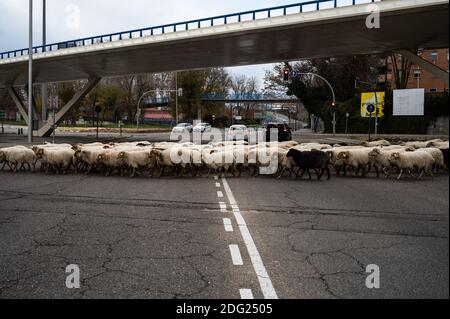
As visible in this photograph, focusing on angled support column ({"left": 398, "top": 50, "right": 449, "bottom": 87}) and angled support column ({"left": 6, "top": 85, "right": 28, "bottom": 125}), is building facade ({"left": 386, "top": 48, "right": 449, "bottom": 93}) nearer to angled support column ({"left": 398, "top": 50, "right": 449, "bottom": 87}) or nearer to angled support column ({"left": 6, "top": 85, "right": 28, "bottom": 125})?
angled support column ({"left": 398, "top": 50, "right": 449, "bottom": 87})

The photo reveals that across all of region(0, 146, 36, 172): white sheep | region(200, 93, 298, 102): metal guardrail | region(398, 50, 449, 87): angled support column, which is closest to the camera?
region(398, 50, 449, 87): angled support column

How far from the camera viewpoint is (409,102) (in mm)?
2189

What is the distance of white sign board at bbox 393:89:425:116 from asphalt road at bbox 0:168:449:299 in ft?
1.06

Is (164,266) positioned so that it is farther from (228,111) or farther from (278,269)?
(228,111)

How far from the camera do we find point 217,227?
7.11m

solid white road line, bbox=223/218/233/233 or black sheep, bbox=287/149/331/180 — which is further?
black sheep, bbox=287/149/331/180

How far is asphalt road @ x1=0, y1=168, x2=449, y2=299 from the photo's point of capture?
10.5 ft

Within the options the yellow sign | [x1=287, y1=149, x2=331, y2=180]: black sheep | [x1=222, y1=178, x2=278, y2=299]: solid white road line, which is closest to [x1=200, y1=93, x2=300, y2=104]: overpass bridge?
[x1=287, y1=149, x2=331, y2=180]: black sheep

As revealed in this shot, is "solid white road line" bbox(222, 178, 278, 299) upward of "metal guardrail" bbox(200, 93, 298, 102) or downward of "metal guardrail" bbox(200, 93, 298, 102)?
downward

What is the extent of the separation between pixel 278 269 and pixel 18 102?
51.6 meters
